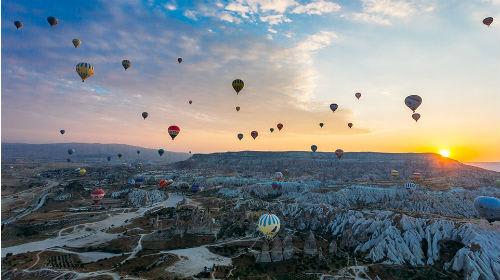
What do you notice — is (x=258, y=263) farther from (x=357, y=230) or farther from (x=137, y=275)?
(x=357, y=230)

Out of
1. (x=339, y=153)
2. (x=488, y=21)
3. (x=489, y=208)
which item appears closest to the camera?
(x=489, y=208)

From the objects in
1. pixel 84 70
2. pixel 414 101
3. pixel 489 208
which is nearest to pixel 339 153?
pixel 414 101

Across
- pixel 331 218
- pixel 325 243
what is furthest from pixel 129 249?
pixel 331 218

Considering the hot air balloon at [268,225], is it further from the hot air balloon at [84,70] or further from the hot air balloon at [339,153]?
the hot air balloon at [339,153]

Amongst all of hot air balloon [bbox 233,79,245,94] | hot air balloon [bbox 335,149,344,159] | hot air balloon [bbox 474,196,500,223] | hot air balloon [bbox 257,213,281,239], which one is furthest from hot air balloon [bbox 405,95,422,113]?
hot air balloon [bbox 335,149,344,159]

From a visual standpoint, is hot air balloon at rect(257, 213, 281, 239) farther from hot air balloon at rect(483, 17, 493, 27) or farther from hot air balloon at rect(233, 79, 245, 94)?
hot air balloon at rect(483, 17, 493, 27)

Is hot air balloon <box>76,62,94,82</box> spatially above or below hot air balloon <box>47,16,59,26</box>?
below

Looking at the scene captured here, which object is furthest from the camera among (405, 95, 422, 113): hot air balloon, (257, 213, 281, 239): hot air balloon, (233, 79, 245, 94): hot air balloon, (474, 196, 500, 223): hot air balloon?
(233, 79, 245, 94): hot air balloon

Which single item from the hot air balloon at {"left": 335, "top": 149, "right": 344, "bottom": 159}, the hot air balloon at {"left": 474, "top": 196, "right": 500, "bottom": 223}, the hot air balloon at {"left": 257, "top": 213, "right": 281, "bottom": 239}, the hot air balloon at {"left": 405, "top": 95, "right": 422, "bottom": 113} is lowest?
the hot air balloon at {"left": 257, "top": 213, "right": 281, "bottom": 239}

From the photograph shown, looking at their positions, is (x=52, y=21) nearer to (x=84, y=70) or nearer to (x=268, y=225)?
(x=84, y=70)
